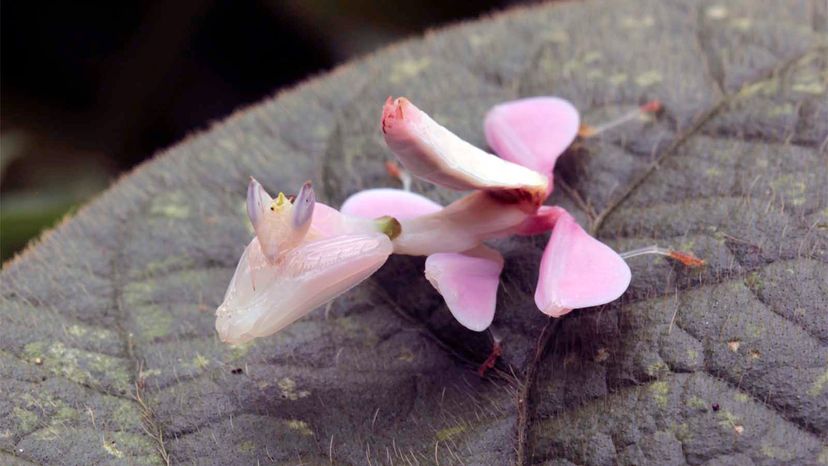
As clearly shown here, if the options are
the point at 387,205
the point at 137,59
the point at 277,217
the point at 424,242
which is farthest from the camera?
the point at 137,59

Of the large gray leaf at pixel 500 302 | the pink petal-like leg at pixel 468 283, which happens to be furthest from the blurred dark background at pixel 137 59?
the pink petal-like leg at pixel 468 283

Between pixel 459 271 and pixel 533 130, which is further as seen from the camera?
pixel 533 130

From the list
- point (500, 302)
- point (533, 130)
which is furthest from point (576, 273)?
point (533, 130)

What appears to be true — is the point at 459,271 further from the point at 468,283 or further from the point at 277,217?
the point at 277,217

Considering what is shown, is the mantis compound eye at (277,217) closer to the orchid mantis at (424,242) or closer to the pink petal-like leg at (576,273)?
the orchid mantis at (424,242)

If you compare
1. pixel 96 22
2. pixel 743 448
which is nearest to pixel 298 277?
pixel 743 448

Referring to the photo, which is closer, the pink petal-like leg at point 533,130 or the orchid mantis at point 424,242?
the orchid mantis at point 424,242

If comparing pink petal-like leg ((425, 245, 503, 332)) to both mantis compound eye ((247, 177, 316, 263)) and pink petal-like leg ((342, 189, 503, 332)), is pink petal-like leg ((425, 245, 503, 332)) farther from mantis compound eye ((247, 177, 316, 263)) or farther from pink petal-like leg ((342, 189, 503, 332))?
mantis compound eye ((247, 177, 316, 263))
